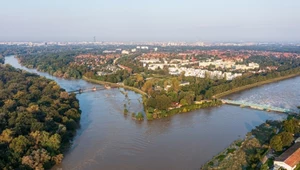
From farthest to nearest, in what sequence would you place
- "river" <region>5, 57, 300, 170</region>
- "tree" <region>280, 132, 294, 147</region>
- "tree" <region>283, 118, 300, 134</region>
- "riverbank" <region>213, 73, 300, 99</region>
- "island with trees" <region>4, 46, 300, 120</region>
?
1. "riverbank" <region>213, 73, 300, 99</region>
2. "island with trees" <region>4, 46, 300, 120</region>
3. "tree" <region>283, 118, 300, 134</region>
4. "river" <region>5, 57, 300, 170</region>
5. "tree" <region>280, 132, 294, 147</region>

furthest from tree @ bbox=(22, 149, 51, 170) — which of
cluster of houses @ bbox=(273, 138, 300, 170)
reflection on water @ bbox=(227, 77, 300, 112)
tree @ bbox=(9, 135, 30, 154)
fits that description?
reflection on water @ bbox=(227, 77, 300, 112)

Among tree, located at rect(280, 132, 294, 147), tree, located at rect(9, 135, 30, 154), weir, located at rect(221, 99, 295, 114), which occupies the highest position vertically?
tree, located at rect(280, 132, 294, 147)

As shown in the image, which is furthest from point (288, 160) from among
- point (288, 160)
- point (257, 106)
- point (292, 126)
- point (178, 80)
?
point (178, 80)

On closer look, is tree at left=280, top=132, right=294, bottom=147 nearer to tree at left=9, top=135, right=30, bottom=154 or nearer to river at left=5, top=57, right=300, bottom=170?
river at left=5, top=57, right=300, bottom=170

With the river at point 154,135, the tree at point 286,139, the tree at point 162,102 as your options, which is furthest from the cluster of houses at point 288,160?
the tree at point 162,102

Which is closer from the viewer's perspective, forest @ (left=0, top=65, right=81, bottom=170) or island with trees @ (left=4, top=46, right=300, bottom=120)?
forest @ (left=0, top=65, right=81, bottom=170)

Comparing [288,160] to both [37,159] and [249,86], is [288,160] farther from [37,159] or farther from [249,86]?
[249,86]
